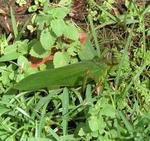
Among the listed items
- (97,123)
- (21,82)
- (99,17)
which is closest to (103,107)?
(97,123)

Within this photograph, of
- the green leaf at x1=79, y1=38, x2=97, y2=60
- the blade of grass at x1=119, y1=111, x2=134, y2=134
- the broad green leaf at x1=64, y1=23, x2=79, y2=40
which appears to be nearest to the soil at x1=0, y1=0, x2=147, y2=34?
the green leaf at x1=79, y1=38, x2=97, y2=60

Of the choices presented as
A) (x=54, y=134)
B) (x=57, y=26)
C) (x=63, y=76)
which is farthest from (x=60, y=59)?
(x=54, y=134)

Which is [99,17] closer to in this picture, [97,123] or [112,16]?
[112,16]

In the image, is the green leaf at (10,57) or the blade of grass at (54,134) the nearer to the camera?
the blade of grass at (54,134)

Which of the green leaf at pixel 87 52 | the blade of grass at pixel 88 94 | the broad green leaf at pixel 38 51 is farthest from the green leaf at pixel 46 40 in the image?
the blade of grass at pixel 88 94

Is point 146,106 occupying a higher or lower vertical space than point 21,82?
lower

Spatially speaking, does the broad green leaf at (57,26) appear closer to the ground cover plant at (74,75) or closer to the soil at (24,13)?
the ground cover plant at (74,75)
